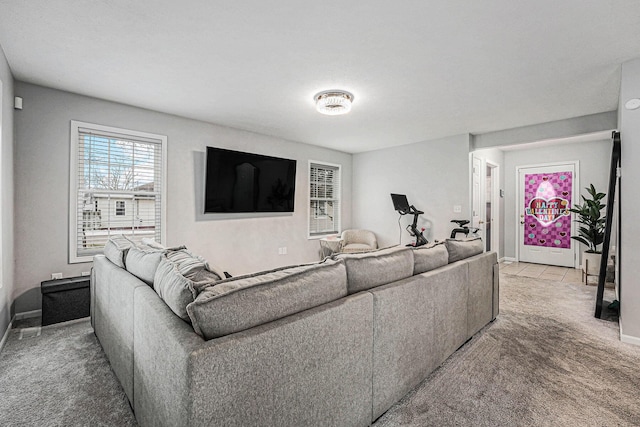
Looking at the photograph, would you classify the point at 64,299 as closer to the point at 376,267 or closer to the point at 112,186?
the point at 112,186

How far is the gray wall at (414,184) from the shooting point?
493 cm

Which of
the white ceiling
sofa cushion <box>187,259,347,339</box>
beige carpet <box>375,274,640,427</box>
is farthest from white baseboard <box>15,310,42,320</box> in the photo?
beige carpet <box>375,274,640,427</box>

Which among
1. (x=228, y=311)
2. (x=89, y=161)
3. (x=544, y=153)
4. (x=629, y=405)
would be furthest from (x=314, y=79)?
(x=544, y=153)

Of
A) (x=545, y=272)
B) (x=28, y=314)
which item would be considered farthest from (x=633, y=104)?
(x=28, y=314)

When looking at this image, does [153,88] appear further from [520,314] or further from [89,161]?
[520,314]

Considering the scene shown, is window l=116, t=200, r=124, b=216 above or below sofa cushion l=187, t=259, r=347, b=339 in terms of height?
above

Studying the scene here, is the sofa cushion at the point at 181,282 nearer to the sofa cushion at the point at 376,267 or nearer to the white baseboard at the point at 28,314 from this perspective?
the sofa cushion at the point at 376,267

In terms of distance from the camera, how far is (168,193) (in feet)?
12.8

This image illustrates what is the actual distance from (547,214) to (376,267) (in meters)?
6.15

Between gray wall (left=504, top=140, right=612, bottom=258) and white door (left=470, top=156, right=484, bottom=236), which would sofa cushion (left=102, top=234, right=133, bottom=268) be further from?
gray wall (left=504, top=140, right=612, bottom=258)

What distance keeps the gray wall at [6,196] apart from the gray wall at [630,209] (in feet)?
17.2

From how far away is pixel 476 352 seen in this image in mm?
2354

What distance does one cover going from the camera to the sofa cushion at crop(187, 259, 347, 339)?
3.61ft

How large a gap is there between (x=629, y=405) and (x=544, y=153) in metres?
5.63
